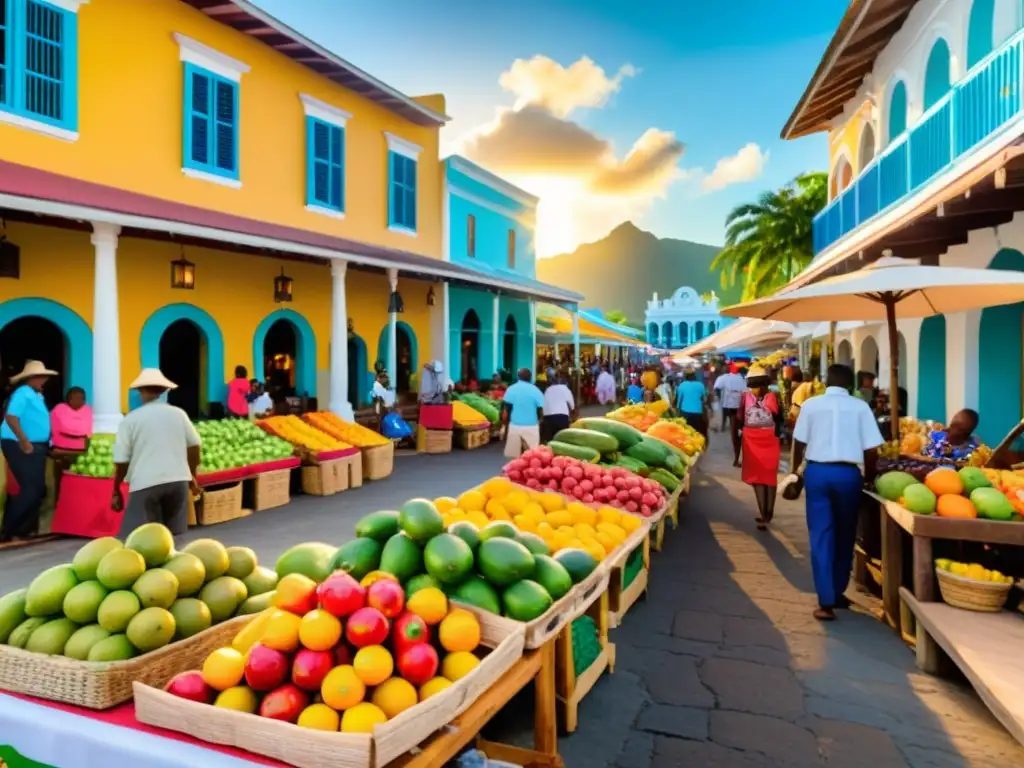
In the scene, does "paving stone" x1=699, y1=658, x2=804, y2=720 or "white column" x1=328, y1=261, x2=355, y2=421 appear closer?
"paving stone" x1=699, y1=658, x2=804, y2=720

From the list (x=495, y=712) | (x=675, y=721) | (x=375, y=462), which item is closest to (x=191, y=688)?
(x=495, y=712)

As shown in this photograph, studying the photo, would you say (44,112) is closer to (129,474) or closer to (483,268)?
(129,474)

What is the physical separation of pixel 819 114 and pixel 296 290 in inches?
492

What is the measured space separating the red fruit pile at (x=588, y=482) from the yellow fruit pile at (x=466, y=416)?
876 cm

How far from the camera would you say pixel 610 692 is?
160 inches

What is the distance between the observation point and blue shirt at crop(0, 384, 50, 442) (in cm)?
693

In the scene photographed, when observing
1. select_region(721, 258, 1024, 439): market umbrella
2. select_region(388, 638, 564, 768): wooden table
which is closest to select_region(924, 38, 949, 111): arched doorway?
select_region(721, 258, 1024, 439): market umbrella

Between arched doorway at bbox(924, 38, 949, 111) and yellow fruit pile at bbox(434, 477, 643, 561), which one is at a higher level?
arched doorway at bbox(924, 38, 949, 111)

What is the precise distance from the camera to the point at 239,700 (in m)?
2.19

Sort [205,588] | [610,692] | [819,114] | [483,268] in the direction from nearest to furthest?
[205,588], [610,692], [819,114], [483,268]

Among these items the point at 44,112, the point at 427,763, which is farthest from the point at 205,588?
the point at 44,112

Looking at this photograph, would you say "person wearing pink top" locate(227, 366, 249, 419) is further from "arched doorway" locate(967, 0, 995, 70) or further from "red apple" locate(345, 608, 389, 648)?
"arched doorway" locate(967, 0, 995, 70)

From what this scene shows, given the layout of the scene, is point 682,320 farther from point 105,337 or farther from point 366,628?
point 366,628

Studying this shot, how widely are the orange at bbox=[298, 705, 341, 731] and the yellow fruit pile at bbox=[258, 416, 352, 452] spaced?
8.00m
